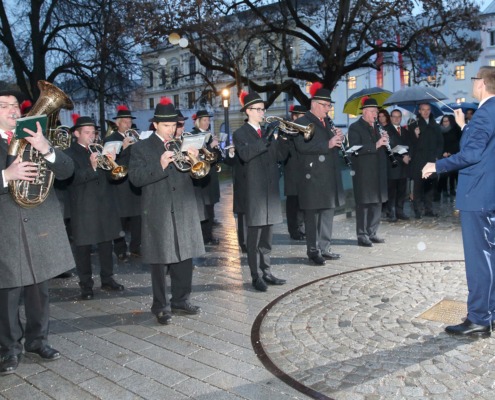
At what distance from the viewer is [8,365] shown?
4.11 m

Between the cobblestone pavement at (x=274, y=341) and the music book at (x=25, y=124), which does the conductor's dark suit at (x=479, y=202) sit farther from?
the music book at (x=25, y=124)

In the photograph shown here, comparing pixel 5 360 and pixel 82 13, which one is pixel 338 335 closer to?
pixel 5 360

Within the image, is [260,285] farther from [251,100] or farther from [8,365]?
[8,365]

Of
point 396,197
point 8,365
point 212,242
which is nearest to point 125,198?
point 212,242

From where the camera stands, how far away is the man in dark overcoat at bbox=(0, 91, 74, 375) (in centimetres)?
406

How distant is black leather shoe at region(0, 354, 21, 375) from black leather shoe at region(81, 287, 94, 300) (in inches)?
73.0

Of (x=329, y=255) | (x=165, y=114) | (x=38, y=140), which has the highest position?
(x=165, y=114)

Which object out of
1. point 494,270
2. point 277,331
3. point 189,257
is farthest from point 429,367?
point 189,257

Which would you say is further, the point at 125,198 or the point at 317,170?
the point at 125,198

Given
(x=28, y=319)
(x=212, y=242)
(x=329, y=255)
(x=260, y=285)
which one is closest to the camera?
(x=28, y=319)

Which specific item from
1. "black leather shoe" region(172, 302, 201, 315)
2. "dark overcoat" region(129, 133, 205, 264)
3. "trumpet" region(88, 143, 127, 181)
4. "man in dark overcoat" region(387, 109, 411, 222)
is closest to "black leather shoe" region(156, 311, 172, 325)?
"black leather shoe" region(172, 302, 201, 315)

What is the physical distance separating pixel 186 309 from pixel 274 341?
120 centimetres

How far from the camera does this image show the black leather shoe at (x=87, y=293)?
6.05m

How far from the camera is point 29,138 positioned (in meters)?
3.80
